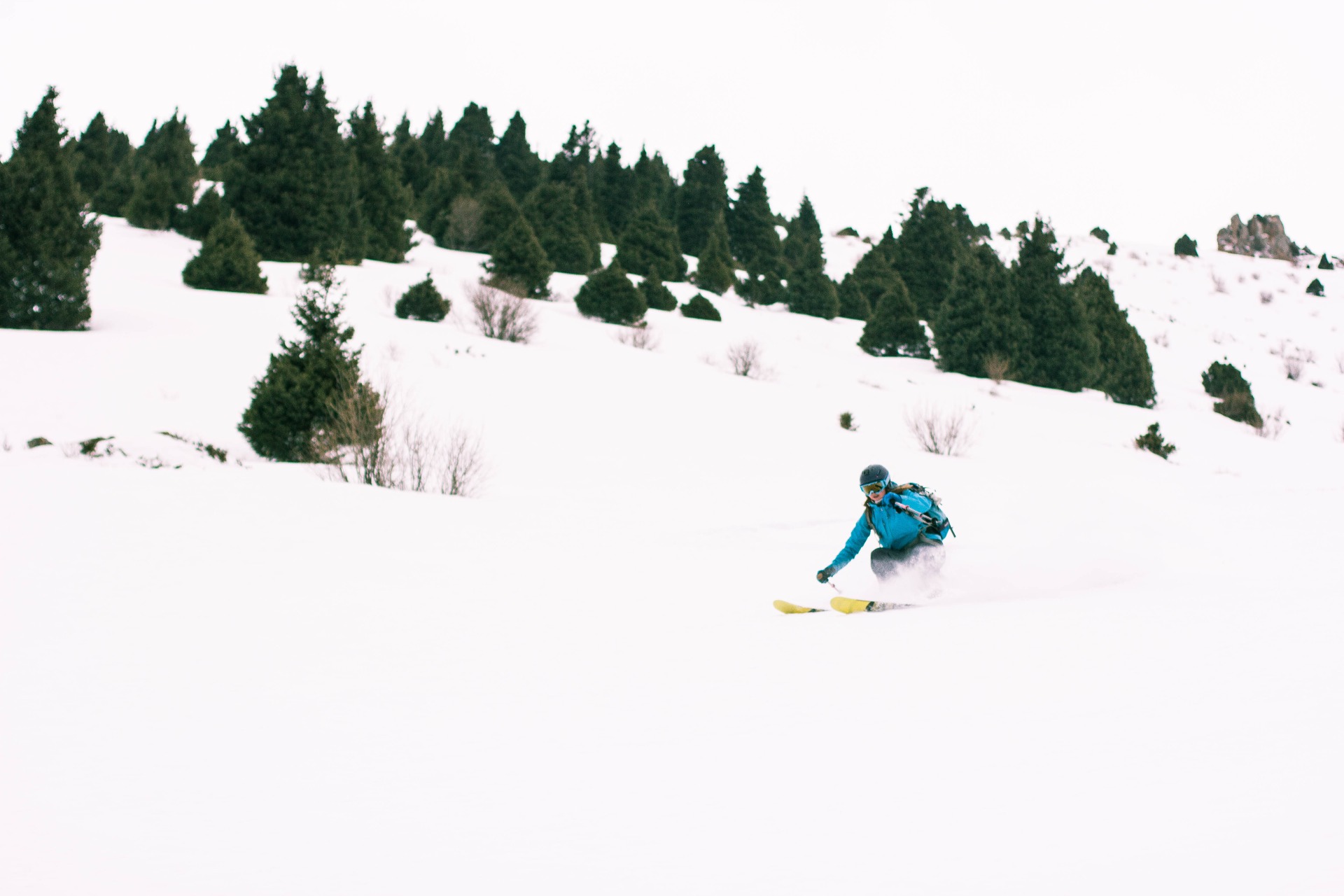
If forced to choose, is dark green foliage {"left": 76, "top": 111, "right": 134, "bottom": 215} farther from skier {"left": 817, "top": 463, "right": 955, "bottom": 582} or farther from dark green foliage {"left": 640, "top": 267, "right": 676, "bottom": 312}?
skier {"left": 817, "top": 463, "right": 955, "bottom": 582}

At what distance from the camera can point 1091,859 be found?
94.0 inches

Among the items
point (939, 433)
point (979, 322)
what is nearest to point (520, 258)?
point (979, 322)

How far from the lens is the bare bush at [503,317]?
1903 centimetres

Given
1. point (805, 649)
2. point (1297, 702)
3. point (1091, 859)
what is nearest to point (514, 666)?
point (805, 649)

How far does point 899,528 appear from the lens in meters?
5.83

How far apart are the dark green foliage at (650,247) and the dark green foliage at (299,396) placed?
71.2 feet

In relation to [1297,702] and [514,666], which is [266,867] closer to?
[514,666]

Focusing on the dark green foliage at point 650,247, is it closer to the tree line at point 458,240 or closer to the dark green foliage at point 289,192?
the tree line at point 458,240

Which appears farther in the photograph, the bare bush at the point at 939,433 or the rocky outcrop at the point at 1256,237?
the rocky outcrop at the point at 1256,237

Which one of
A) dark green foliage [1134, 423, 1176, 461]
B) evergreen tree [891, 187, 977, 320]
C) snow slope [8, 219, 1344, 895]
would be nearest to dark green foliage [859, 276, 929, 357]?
evergreen tree [891, 187, 977, 320]

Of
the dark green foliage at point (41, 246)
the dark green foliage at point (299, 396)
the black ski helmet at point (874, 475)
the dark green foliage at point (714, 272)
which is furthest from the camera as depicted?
the dark green foliage at point (714, 272)

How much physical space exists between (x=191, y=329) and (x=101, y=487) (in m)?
8.87

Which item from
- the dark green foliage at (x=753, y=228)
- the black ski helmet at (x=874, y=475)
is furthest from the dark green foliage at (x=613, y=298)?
the black ski helmet at (x=874, y=475)

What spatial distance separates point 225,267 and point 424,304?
4572 mm
